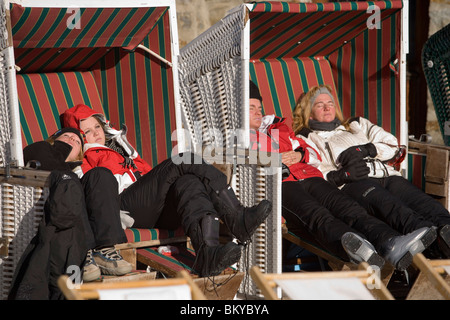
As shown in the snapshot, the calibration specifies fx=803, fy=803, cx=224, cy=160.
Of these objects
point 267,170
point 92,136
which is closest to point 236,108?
point 267,170

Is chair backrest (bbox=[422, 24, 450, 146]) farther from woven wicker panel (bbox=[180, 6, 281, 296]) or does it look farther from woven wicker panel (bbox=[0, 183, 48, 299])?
woven wicker panel (bbox=[0, 183, 48, 299])

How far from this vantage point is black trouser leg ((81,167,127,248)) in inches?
170

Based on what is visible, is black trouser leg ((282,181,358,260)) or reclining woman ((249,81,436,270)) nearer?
reclining woman ((249,81,436,270))

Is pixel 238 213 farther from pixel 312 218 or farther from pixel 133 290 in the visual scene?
pixel 133 290

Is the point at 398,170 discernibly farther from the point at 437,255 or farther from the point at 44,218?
the point at 44,218

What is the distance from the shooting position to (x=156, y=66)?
5582 mm

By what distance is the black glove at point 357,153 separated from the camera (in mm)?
5375

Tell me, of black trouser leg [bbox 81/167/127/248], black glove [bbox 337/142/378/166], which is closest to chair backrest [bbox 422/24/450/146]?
black glove [bbox 337/142/378/166]

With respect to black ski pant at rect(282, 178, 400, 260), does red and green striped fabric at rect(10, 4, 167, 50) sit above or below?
above

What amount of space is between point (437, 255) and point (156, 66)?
2.27 m

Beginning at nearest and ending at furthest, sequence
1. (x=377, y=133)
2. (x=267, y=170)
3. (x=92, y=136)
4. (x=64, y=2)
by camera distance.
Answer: (x=267, y=170) → (x=64, y=2) → (x=92, y=136) → (x=377, y=133)

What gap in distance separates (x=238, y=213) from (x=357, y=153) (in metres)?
1.28

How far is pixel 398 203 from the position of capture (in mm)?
4996

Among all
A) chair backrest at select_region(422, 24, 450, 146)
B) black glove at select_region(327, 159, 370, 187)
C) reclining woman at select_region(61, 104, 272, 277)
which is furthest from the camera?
chair backrest at select_region(422, 24, 450, 146)
